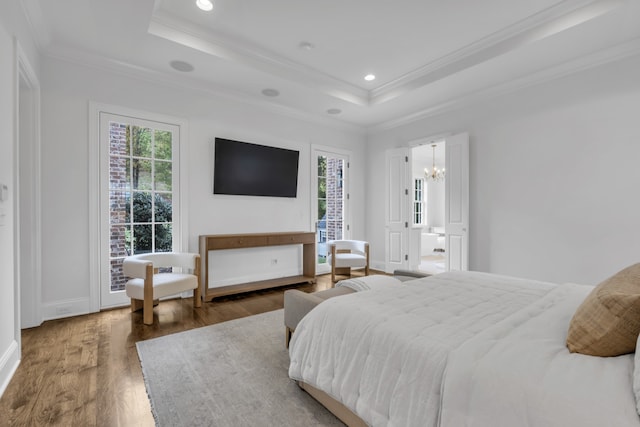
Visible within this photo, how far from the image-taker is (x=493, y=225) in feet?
13.4

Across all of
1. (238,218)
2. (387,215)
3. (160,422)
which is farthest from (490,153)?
(160,422)

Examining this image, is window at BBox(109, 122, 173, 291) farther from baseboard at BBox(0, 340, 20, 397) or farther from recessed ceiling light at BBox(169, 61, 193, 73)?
baseboard at BBox(0, 340, 20, 397)

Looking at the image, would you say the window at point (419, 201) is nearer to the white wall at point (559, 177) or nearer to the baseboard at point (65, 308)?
the white wall at point (559, 177)

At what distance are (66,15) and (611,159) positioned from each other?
5448 millimetres

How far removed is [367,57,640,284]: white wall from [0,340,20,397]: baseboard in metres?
4.82

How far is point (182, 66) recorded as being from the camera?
3.47m

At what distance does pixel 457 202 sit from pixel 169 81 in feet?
13.8

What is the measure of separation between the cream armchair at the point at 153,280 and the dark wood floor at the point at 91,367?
0.17m

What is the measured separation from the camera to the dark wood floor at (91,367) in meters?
1.63

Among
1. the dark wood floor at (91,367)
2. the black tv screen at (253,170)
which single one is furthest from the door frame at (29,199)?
the black tv screen at (253,170)

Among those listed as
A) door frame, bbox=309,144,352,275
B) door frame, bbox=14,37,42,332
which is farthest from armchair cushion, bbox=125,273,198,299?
door frame, bbox=309,144,352,275

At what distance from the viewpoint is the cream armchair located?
114 inches

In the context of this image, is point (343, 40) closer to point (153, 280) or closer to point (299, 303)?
point (299, 303)

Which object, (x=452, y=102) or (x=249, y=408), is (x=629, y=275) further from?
(x=452, y=102)
